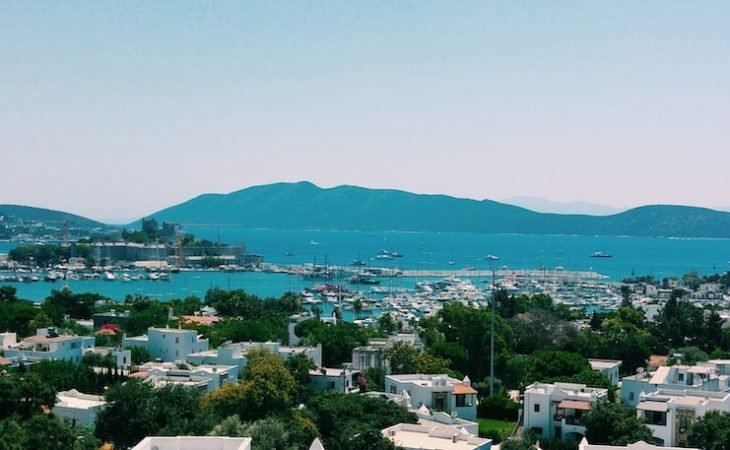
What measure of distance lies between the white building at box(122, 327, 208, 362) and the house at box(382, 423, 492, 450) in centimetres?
1223

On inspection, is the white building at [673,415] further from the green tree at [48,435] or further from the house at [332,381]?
the green tree at [48,435]

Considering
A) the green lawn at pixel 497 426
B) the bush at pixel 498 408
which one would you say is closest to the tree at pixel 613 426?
the green lawn at pixel 497 426

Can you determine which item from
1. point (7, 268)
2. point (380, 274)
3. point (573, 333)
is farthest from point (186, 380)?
point (7, 268)

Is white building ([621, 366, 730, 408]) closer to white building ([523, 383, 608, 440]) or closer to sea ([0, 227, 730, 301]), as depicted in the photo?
white building ([523, 383, 608, 440])

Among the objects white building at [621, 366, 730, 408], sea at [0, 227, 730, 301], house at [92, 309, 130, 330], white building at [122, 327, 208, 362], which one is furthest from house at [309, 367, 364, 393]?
sea at [0, 227, 730, 301]

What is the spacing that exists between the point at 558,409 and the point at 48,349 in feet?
51.4

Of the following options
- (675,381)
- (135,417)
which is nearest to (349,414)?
(135,417)

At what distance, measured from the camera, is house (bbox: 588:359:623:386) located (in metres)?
30.2

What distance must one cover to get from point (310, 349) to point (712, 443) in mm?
14290

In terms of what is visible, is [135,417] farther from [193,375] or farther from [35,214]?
[35,214]

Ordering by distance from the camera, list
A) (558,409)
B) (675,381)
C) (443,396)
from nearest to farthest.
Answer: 1. (558,409)
2. (443,396)
3. (675,381)

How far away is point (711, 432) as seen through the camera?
65.2 feet

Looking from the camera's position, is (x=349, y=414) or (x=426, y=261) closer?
(x=349, y=414)

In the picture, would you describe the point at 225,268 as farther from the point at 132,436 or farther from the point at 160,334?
the point at 132,436
